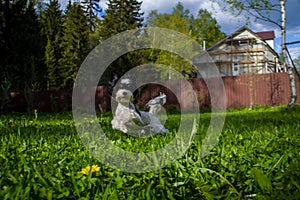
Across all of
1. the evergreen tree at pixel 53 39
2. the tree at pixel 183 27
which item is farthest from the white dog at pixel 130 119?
the evergreen tree at pixel 53 39

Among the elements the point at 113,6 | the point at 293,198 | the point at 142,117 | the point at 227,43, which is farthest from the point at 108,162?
the point at 227,43

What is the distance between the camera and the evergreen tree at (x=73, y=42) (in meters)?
28.1

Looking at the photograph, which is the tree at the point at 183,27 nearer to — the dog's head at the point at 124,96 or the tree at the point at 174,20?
the tree at the point at 174,20

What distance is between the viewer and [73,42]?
95.9ft

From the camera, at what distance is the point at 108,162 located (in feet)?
5.83

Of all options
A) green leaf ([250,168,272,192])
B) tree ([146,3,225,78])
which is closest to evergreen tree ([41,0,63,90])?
tree ([146,3,225,78])

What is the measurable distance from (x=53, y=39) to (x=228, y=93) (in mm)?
20026

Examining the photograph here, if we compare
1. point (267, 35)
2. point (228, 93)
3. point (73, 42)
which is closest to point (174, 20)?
point (73, 42)

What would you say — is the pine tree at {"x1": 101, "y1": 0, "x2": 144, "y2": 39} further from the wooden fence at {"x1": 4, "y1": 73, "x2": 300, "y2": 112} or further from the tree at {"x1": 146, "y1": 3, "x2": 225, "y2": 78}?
the wooden fence at {"x1": 4, "y1": 73, "x2": 300, "y2": 112}

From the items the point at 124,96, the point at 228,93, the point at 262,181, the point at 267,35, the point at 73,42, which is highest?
the point at 267,35

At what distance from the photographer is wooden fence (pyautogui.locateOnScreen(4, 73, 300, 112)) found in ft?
54.6

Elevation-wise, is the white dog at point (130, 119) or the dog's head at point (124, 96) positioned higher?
the dog's head at point (124, 96)

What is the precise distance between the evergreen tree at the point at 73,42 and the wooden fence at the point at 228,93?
881cm

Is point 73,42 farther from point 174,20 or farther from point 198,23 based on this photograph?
point 198,23
